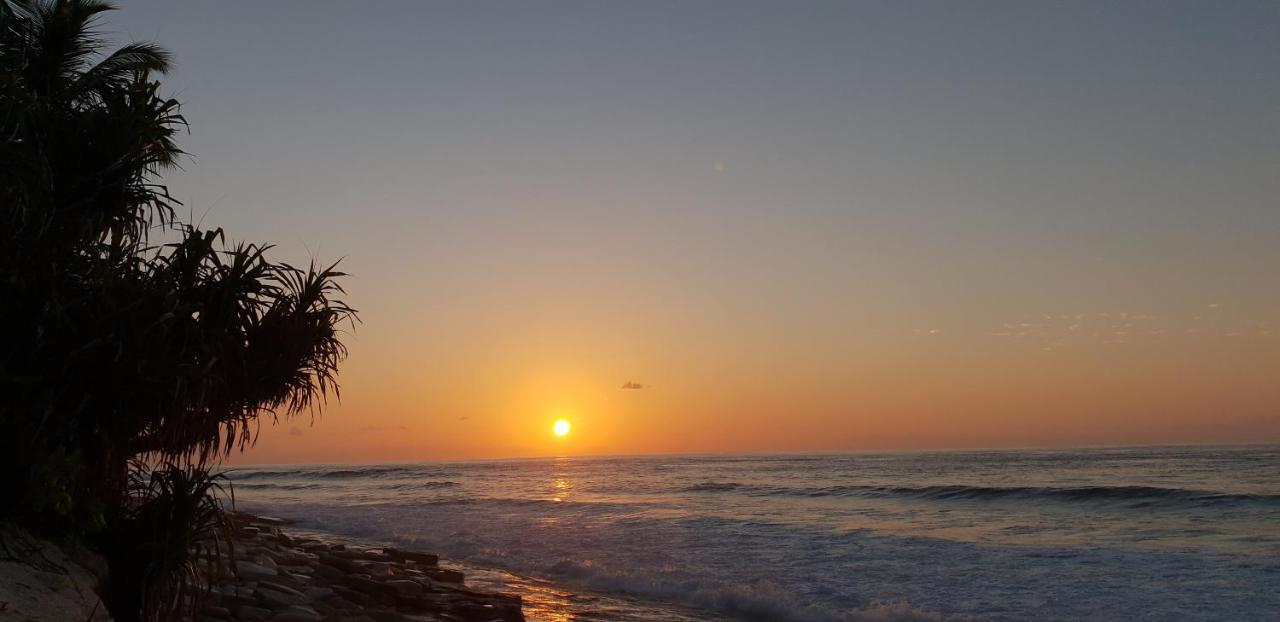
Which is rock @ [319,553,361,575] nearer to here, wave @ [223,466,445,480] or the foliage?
the foliage

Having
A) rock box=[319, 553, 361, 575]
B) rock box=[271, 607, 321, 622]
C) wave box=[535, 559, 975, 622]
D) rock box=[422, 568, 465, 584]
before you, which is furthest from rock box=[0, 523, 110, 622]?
wave box=[535, 559, 975, 622]

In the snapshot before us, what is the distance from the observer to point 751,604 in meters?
14.4

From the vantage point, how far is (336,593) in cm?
1195

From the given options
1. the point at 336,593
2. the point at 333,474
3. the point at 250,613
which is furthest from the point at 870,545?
the point at 333,474

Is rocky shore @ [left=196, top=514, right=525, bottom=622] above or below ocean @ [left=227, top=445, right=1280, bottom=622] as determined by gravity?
above

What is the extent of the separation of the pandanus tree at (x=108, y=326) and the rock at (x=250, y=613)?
178 cm

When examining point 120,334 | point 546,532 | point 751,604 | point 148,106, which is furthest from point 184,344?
point 546,532

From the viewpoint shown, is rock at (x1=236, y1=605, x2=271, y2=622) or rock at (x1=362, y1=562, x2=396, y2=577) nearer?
rock at (x1=236, y1=605, x2=271, y2=622)

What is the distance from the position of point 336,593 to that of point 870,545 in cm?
1397

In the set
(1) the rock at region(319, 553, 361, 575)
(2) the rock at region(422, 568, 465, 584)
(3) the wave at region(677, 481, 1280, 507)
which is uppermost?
(1) the rock at region(319, 553, 361, 575)

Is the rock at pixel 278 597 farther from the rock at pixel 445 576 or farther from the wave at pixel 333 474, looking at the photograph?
the wave at pixel 333 474

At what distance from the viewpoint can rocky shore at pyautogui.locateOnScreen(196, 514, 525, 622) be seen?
9.55m

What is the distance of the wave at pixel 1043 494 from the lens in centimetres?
3136

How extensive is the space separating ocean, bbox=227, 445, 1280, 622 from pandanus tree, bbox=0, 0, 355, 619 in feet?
19.3
